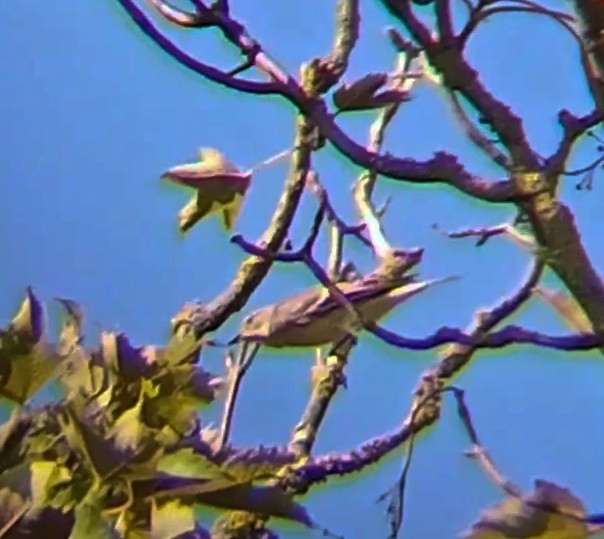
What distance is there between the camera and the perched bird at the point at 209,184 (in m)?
0.44

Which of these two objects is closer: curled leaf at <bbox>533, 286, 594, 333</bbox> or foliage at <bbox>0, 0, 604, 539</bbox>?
foliage at <bbox>0, 0, 604, 539</bbox>

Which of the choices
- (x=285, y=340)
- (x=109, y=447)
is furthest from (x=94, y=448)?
(x=285, y=340)

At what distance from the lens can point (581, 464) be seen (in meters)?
0.81

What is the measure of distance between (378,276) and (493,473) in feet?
0.26

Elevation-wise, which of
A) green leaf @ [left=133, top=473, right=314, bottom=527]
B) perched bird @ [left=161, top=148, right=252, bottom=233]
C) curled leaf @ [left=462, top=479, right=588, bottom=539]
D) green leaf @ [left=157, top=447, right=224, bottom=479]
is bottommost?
curled leaf @ [left=462, top=479, right=588, bottom=539]

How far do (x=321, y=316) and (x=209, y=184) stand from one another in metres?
0.10

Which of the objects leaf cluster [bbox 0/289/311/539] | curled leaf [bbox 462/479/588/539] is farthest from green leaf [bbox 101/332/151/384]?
curled leaf [bbox 462/479/588/539]

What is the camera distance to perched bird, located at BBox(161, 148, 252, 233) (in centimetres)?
44

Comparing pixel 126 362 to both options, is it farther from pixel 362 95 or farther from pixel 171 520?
pixel 362 95

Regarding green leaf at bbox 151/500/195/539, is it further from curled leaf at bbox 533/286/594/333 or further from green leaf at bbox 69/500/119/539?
curled leaf at bbox 533/286/594/333

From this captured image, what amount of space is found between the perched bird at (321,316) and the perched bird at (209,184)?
8cm

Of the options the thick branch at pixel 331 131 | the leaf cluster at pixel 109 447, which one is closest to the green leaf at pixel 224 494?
the leaf cluster at pixel 109 447

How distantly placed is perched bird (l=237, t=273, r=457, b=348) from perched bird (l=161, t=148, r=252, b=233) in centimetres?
8

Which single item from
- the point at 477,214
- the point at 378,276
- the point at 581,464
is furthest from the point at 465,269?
the point at 378,276
